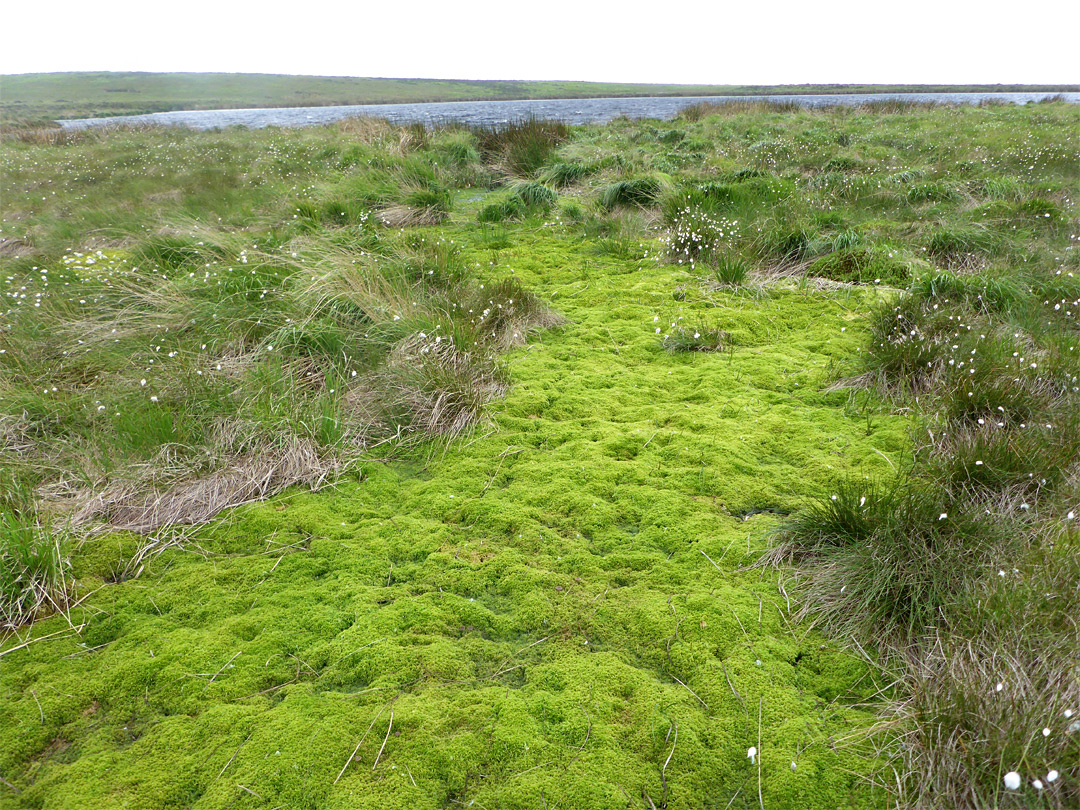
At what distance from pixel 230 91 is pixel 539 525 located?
131m

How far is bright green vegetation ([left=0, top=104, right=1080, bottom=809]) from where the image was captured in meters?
2.13

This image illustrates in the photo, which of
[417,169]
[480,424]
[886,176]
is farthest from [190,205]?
[886,176]

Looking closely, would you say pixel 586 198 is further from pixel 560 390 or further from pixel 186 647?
pixel 186 647

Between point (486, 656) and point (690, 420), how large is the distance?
8.32 feet

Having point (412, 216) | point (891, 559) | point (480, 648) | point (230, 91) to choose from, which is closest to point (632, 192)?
point (412, 216)

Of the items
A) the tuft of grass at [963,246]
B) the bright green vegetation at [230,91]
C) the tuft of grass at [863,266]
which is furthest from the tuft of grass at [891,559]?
the bright green vegetation at [230,91]

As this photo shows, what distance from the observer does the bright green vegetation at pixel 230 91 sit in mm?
80625

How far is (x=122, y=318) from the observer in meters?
5.47

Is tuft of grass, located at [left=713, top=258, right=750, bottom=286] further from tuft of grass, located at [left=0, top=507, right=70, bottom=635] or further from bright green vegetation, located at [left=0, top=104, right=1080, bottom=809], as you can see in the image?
tuft of grass, located at [left=0, top=507, right=70, bottom=635]

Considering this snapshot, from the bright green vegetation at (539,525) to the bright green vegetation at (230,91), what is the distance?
76023mm

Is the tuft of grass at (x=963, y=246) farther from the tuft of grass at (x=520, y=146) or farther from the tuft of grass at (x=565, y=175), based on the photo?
the tuft of grass at (x=520, y=146)

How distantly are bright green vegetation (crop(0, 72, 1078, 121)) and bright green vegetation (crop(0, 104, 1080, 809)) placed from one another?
7602 centimetres

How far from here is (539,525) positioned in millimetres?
3469

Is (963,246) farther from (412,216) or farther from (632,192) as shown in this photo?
(412,216)
